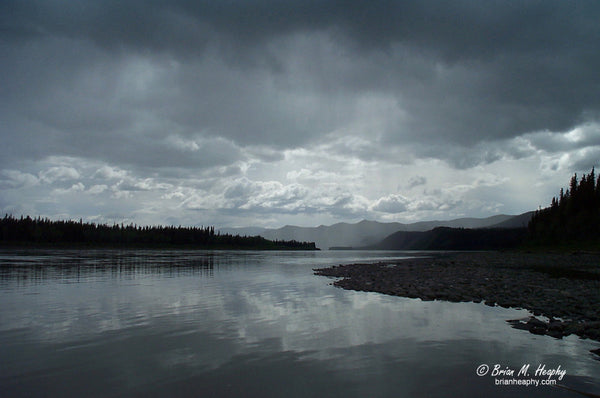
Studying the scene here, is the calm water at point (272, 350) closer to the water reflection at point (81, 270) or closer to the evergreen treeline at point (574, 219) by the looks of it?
the water reflection at point (81, 270)

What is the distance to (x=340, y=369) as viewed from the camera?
12625mm

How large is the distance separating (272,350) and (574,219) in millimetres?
147907

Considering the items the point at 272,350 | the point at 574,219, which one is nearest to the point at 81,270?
the point at 272,350

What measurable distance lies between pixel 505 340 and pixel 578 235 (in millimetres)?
133894

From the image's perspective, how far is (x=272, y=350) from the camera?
1489 centimetres

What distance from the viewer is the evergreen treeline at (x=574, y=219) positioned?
11638 centimetres

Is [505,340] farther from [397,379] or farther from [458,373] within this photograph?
[397,379]

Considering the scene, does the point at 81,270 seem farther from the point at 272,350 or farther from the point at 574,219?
the point at 574,219

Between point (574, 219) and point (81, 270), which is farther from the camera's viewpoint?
point (574, 219)

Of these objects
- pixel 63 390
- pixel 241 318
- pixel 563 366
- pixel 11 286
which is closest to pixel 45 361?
pixel 63 390

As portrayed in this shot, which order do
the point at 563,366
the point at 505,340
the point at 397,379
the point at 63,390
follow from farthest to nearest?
the point at 505,340, the point at 563,366, the point at 397,379, the point at 63,390

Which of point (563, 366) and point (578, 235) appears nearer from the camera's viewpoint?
point (563, 366)

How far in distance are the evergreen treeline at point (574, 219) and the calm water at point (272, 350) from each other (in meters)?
117

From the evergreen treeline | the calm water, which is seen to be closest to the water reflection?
the calm water
